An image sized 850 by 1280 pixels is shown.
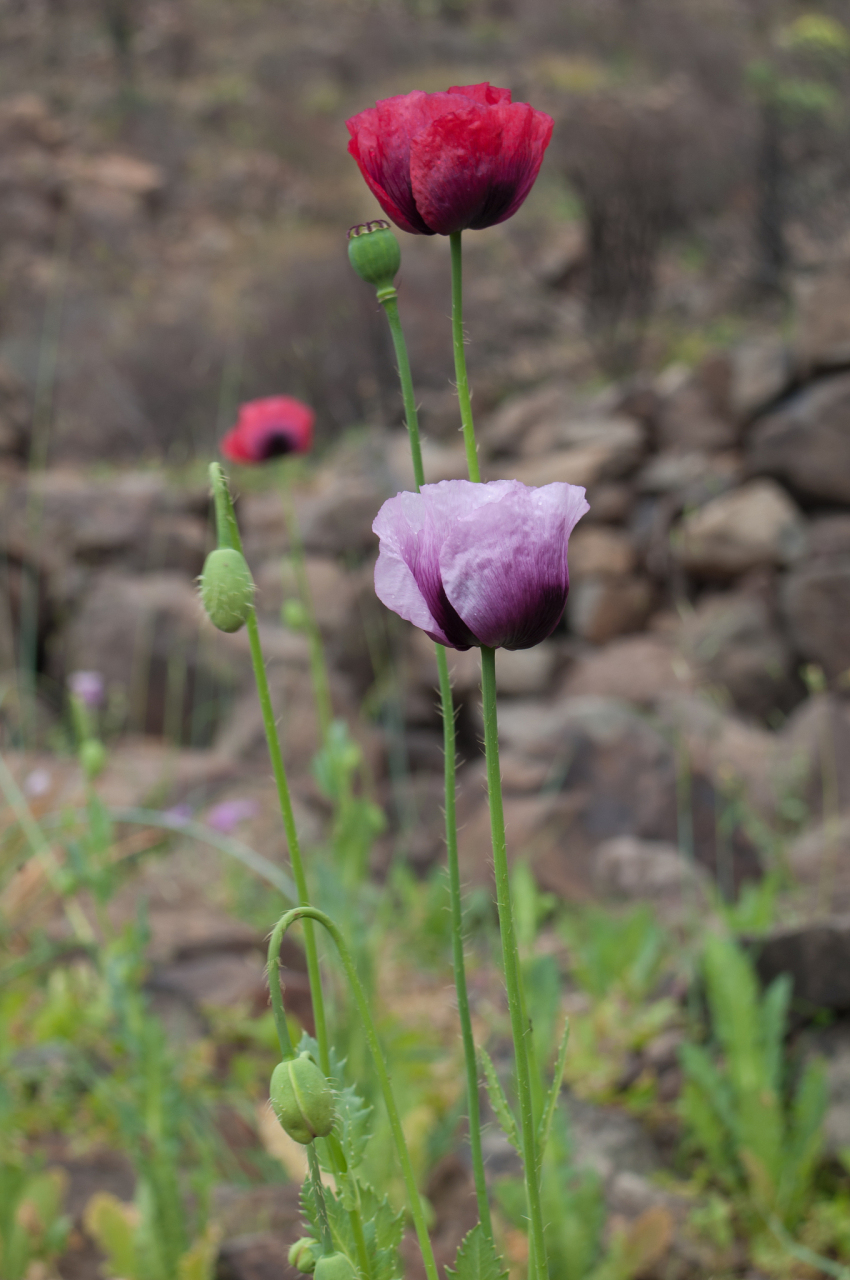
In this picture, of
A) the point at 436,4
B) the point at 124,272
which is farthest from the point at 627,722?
the point at 436,4

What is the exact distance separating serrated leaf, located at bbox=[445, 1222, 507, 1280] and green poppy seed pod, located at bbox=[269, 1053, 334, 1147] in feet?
0.46

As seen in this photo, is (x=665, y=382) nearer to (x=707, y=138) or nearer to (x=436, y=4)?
(x=707, y=138)

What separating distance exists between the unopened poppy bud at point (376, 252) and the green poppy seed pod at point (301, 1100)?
46 centimetres

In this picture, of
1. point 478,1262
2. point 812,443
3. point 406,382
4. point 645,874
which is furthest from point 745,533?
point 478,1262

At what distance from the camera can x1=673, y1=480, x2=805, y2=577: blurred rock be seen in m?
4.38

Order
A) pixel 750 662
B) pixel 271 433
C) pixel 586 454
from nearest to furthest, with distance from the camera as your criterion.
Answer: pixel 271 433 < pixel 750 662 < pixel 586 454

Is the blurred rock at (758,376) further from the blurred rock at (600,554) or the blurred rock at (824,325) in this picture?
the blurred rock at (600,554)

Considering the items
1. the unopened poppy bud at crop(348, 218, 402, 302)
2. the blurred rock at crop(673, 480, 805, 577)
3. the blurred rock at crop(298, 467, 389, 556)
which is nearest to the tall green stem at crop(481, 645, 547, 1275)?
the unopened poppy bud at crop(348, 218, 402, 302)

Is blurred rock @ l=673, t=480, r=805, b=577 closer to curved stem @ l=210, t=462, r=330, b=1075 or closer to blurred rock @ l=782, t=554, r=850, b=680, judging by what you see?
blurred rock @ l=782, t=554, r=850, b=680

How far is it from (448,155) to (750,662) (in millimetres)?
3745

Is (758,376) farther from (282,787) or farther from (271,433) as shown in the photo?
(282,787)

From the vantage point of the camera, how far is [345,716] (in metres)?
4.32

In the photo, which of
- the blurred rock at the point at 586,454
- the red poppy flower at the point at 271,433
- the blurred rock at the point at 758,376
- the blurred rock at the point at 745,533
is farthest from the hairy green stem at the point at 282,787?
the blurred rock at the point at 758,376

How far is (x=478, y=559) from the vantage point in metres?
0.55
